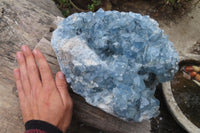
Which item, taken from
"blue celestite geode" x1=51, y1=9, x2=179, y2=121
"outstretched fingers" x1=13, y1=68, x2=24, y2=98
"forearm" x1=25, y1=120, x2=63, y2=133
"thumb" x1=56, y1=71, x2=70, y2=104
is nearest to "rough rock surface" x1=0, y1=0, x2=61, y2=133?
"outstretched fingers" x1=13, y1=68, x2=24, y2=98

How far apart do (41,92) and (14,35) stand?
2.05ft

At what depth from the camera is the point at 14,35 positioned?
156 centimetres

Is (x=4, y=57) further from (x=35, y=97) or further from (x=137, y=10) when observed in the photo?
(x=137, y=10)

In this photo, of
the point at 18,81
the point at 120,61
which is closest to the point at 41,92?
the point at 18,81

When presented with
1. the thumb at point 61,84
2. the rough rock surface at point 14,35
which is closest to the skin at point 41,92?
the thumb at point 61,84

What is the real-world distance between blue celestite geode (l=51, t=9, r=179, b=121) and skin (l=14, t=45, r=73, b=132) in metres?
0.20

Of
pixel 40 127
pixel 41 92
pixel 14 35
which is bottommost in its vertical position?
pixel 40 127

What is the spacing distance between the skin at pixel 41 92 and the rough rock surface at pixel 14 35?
141 mm

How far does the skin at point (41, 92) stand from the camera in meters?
1.23

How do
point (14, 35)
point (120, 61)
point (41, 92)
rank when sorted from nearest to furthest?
1. point (120, 61)
2. point (41, 92)
3. point (14, 35)

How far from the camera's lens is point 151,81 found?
1.16 m

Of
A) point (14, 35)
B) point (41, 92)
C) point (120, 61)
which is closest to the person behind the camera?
point (120, 61)

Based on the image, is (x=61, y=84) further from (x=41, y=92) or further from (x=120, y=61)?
(x=120, y=61)

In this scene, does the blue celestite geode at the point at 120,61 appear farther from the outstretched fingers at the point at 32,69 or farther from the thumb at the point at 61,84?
the outstretched fingers at the point at 32,69
